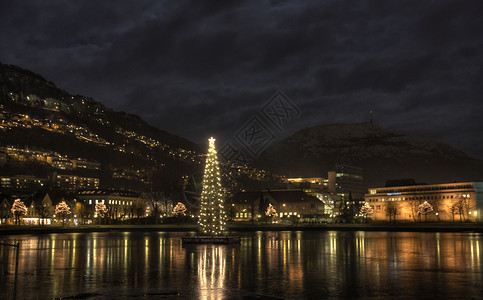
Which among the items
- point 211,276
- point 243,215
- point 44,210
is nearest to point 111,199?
point 44,210

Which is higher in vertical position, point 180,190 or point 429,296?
point 180,190

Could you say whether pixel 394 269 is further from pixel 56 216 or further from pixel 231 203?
pixel 231 203

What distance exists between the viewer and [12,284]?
17.7 meters

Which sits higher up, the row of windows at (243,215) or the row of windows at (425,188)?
the row of windows at (425,188)

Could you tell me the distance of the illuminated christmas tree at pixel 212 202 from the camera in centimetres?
4403

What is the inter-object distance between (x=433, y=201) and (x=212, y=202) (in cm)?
12790

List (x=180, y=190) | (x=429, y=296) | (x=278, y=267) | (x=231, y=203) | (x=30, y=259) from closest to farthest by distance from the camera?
(x=429, y=296) → (x=278, y=267) → (x=30, y=259) → (x=180, y=190) → (x=231, y=203)

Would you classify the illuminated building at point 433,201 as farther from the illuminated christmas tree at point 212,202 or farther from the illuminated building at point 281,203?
the illuminated christmas tree at point 212,202

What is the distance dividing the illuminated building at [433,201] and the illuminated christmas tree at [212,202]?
9780cm

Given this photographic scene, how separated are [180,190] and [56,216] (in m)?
34.2

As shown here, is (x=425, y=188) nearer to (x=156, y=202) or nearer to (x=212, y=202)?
(x=156, y=202)

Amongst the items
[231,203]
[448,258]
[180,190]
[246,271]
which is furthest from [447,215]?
[246,271]

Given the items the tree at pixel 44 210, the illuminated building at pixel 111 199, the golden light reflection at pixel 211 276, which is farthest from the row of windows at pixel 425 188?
the golden light reflection at pixel 211 276

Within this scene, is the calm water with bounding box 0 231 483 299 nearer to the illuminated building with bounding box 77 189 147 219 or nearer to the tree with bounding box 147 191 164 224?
the tree with bounding box 147 191 164 224
